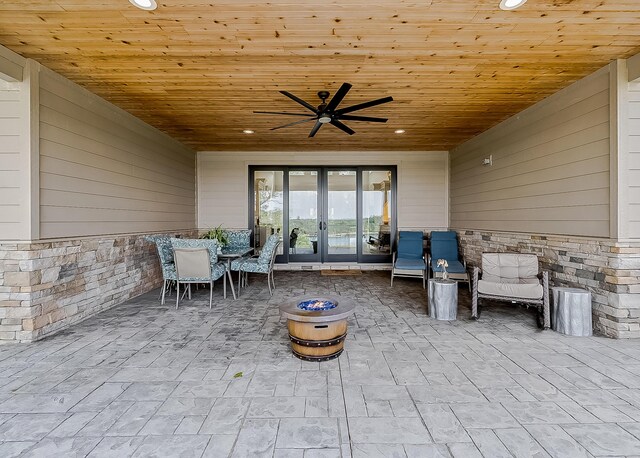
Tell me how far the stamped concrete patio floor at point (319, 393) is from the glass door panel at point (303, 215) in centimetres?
A: 374

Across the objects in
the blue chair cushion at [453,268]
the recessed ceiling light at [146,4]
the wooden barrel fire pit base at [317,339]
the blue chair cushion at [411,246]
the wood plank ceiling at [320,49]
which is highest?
the wood plank ceiling at [320,49]

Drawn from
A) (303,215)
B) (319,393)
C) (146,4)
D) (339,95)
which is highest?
(146,4)

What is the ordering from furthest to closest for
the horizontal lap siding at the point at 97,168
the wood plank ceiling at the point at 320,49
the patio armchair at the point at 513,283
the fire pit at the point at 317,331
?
the patio armchair at the point at 513,283 → the horizontal lap siding at the point at 97,168 → the fire pit at the point at 317,331 → the wood plank ceiling at the point at 320,49

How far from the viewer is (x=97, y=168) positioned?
4.00m

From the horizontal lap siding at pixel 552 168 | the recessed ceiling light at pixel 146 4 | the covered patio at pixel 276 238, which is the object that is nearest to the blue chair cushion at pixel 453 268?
the covered patio at pixel 276 238

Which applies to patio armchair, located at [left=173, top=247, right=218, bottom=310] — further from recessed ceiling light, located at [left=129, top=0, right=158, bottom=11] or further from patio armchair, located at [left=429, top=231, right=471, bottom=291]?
patio armchair, located at [left=429, top=231, right=471, bottom=291]

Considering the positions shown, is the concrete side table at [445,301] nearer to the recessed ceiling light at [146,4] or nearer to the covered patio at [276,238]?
the covered patio at [276,238]

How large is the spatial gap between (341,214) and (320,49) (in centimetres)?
462

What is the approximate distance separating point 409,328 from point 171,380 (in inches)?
92.9

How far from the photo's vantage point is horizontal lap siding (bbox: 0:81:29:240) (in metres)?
3.04

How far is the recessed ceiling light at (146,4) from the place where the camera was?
220cm

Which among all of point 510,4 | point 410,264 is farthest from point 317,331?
point 410,264

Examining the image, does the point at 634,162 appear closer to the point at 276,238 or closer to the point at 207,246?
the point at 276,238

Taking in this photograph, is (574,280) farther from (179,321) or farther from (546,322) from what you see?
(179,321)
